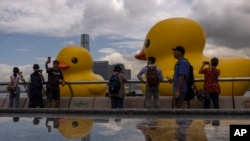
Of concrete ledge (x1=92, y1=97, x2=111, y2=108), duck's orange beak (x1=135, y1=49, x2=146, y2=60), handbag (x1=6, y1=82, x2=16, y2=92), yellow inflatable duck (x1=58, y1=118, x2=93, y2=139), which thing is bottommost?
concrete ledge (x1=92, y1=97, x2=111, y2=108)

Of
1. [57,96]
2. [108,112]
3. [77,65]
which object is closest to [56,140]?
[108,112]

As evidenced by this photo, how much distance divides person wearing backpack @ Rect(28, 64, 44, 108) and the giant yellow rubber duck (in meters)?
4.12

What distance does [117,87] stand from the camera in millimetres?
10297

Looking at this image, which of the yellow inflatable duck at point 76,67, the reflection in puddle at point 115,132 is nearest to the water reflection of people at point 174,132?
the reflection in puddle at point 115,132

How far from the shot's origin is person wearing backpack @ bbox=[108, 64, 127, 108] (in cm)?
1030

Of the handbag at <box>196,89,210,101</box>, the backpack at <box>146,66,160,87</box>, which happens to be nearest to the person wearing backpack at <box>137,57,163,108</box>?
the backpack at <box>146,66,160,87</box>

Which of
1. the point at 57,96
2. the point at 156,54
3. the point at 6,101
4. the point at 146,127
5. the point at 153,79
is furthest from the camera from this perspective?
the point at 156,54

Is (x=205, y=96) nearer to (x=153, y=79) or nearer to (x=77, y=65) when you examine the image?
(x=153, y=79)

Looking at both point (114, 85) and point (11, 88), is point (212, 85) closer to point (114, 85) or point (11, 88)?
point (114, 85)

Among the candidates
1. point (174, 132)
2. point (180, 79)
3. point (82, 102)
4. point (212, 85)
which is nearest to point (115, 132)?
point (174, 132)

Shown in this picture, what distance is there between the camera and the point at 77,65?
62.6ft

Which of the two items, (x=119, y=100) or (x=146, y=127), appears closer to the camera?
(x=146, y=127)

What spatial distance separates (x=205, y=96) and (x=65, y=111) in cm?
352

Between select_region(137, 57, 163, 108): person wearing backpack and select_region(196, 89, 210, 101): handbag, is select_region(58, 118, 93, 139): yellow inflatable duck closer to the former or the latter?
select_region(137, 57, 163, 108): person wearing backpack
